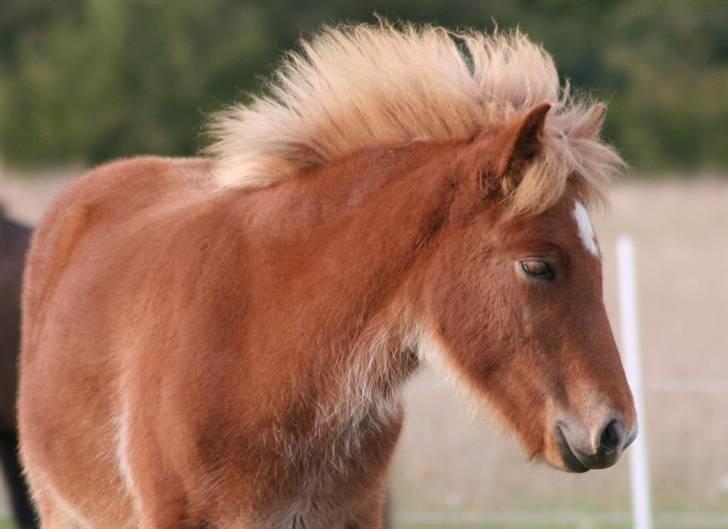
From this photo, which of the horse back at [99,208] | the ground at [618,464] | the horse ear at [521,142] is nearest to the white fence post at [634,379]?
the ground at [618,464]

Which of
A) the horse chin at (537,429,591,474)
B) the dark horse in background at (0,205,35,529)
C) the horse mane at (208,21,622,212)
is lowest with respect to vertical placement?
the dark horse in background at (0,205,35,529)

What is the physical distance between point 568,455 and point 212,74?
2971cm

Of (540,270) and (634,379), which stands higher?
(540,270)

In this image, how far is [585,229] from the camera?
12.1 ft

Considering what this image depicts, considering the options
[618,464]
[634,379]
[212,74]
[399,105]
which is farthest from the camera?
[212,74]

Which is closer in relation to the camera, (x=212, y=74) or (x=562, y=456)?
(x=562, y=456)

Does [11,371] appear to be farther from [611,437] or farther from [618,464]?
[611,437]

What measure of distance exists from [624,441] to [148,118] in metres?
29.1

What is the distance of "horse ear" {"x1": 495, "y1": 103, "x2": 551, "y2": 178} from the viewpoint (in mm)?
3604

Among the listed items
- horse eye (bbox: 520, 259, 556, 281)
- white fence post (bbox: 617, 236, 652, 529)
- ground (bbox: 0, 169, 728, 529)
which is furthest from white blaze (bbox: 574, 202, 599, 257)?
ground (bbox: 0, 169, 728, 529)

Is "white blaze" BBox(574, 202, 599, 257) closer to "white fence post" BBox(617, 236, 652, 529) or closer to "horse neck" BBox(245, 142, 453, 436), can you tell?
"horse neck" BBox(245, 142, 453, 436)

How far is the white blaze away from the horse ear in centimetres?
19

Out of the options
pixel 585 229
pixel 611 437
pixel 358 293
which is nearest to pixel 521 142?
pixel 585 229

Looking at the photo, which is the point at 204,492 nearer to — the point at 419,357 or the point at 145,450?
the point at 145,450
